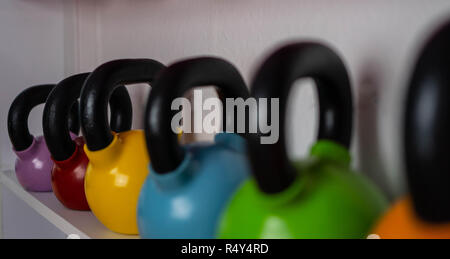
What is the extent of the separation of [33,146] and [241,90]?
0.52m

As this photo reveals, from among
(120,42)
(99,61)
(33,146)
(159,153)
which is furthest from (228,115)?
(99,61)

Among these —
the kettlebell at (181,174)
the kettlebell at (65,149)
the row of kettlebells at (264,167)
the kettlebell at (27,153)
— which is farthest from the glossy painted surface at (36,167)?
the kettlebell at (181,174)

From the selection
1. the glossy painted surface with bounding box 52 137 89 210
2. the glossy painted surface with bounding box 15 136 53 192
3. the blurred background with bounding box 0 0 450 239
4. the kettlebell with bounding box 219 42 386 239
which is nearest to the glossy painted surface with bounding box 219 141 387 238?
the kettlebell with bounding box 219 42 386 239

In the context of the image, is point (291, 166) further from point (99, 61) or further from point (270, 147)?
point (99, 61)

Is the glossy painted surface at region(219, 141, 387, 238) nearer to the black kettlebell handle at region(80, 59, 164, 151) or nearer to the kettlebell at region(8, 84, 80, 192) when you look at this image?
the black kettlebell handle at region(80, 59, 164, 151)

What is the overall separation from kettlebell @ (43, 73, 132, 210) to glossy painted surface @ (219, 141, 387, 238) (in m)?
0.36

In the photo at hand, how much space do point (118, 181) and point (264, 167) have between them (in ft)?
0.90

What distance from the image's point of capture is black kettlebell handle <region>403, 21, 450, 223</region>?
11.5 inches

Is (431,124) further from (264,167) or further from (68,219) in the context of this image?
(68,219)

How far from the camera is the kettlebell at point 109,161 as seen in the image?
60 cm

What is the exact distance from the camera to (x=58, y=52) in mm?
1342

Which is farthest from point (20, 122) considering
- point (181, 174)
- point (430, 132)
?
point (430, 132)

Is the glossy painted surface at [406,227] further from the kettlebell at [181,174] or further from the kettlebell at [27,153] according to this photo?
the kettlebell at [27,153]

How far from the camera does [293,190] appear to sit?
0.39m
